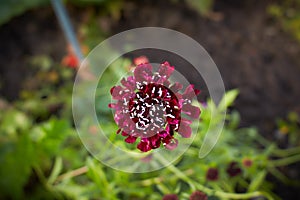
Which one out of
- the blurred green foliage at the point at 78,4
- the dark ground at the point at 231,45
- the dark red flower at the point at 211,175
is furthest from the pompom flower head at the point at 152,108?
the blurred green foliage at the point at 78,4

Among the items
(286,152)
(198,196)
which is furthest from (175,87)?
(286,152)

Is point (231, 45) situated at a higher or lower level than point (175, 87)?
higher

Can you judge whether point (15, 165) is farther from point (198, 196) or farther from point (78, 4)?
point (78, 4)

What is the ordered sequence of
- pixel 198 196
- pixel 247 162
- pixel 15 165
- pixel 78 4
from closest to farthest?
pixel 198 196
pixel 247 162
pixel 15 165
pixel 78 4

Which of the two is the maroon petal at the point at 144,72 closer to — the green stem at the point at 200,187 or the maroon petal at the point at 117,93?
the maroon petal at the point at 117,93

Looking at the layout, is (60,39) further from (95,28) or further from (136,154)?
(136,154)

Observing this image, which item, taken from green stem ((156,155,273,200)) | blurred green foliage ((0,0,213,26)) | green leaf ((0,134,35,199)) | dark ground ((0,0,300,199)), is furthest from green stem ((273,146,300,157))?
green leaf ((0,134,35,199))

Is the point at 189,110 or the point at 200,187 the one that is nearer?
the point at 189,110
